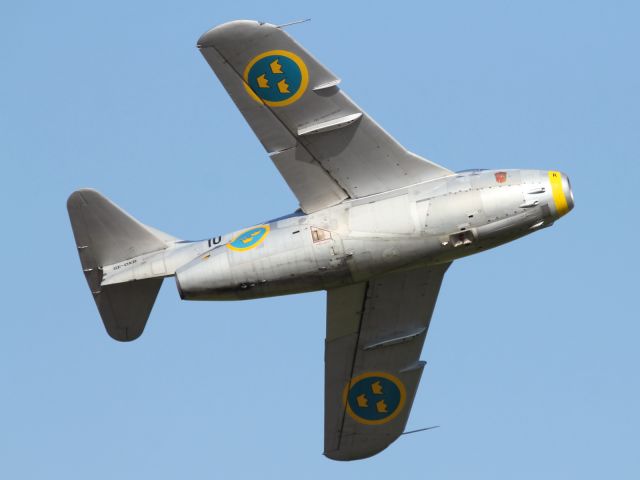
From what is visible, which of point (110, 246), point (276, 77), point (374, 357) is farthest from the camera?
point (374, 357)

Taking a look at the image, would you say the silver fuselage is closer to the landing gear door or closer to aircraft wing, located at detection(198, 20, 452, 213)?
the landing gear door

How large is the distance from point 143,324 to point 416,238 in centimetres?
631

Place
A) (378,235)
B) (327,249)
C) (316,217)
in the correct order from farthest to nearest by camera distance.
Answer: (316,217) → (327,249) → (378,235)

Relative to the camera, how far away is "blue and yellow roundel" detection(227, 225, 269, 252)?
2658cm

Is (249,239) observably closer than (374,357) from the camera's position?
Yes

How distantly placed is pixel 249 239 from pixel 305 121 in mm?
2584

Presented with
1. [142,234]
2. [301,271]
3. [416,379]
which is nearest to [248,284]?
[301,271]

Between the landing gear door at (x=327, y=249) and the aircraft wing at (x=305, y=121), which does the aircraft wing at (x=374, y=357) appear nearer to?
the landing gear door at (x=327, y=249)

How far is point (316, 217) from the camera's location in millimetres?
26578

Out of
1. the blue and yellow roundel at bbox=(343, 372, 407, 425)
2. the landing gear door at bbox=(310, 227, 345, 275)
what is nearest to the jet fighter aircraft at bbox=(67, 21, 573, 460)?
the landing gear door at bbox=(310, 227, 345, 275)

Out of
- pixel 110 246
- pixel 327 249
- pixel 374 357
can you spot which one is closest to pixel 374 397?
pixel 374 357

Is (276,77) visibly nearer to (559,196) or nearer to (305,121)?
(305,121)

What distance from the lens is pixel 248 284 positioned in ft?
87.1

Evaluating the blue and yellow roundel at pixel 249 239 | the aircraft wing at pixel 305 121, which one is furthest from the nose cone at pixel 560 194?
the blue and yellow roundel at pixel 249 239
